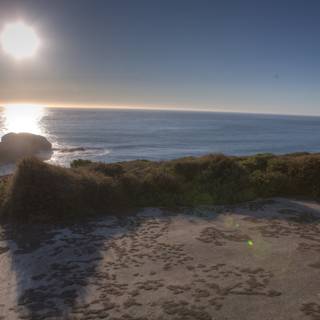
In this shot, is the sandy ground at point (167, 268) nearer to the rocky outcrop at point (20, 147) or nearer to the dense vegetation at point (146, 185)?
the dense vegetation at point (146, 185)

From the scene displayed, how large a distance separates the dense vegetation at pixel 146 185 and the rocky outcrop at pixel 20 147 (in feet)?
153

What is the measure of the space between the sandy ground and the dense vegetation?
1.39 meters

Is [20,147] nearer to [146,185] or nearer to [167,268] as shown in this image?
[146,185]

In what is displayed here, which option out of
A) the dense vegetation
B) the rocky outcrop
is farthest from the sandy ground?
the rocky outcrop

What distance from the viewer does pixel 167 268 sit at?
31.4 ft

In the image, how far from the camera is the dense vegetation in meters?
14.0

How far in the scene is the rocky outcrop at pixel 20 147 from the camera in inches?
2398

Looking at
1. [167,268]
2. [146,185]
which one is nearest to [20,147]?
[146,185]

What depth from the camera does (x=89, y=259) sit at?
10.2m

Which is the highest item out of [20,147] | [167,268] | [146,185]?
[146,185]

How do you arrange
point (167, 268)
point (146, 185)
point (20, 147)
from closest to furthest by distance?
point (167, 268) → point (146, 185) → point (20, 147)

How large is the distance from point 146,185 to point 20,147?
177ft

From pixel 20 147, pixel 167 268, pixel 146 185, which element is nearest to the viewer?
pixel 167 268

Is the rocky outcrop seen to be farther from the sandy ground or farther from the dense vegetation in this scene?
the sandy ground
